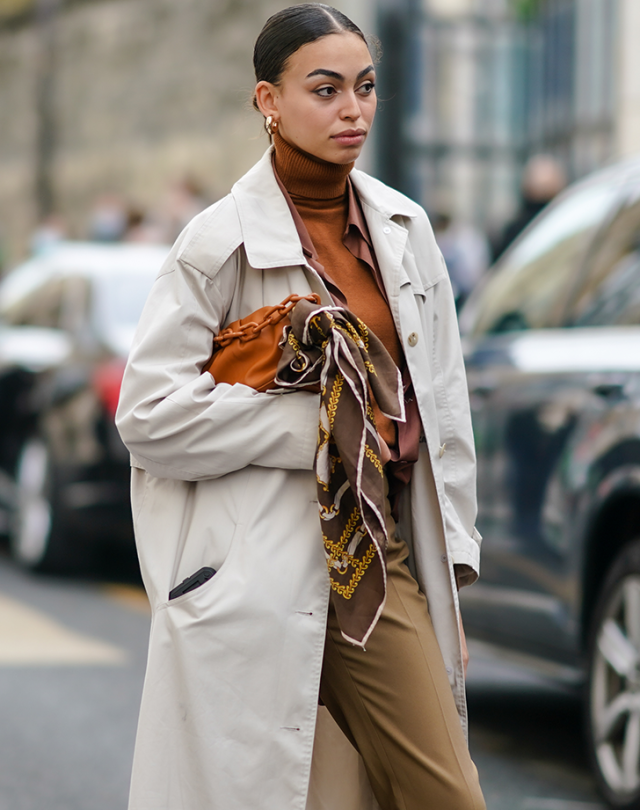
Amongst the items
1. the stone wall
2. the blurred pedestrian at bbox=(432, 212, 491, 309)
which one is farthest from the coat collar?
the stone wall

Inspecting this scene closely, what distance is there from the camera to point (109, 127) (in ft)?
87.8

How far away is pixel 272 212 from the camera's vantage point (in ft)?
9.11

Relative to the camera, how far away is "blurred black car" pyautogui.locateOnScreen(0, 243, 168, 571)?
26.6 ft

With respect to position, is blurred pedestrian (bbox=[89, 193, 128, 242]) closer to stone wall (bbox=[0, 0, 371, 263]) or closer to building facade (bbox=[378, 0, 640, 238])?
stone wall (bbox=[0, 0, 371, 263])

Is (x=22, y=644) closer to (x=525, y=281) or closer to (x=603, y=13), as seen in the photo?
(x=525, y=281)

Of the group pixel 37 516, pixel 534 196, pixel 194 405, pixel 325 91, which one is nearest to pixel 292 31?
pixel 325 91

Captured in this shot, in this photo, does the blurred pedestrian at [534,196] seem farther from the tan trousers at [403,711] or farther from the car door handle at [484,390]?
the tan trousers at [403,711]

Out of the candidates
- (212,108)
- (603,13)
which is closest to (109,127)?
(212,108)

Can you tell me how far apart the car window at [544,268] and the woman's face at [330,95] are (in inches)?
98.5

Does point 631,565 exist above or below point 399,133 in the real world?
below

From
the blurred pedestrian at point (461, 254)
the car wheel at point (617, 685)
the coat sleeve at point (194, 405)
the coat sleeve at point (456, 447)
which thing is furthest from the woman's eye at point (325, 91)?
the blurred pedestrian at point (461, 254)

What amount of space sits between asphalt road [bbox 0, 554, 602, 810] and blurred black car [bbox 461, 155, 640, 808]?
1.12 feet

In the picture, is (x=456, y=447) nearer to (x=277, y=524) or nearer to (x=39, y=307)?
(x=277, y=524)

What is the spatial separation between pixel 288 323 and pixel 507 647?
2.62 meters
